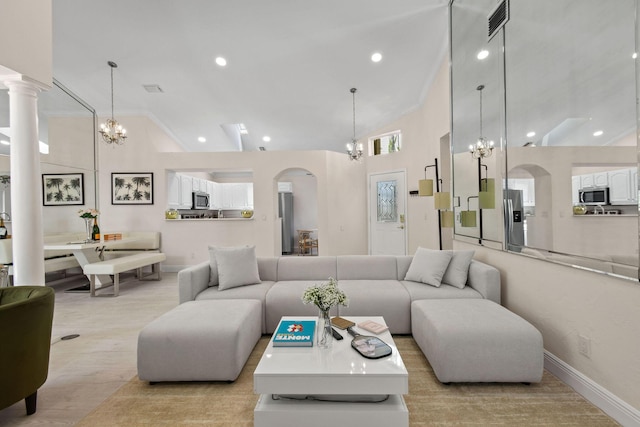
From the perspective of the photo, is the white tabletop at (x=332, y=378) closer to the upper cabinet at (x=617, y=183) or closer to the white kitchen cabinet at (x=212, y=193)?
the upper cabinet at (x=617, y=183)

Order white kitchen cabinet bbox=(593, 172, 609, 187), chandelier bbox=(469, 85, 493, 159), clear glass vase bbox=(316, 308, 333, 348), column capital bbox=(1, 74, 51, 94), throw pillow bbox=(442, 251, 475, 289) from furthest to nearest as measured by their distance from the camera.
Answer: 1. chandelier bbox=(469, 85, 493, 159)
2. throw pillow bbox=(442, 251, 475, 289)
3. column capital bbox=(1, 74, 51, 94)
4. clear glass vase bbox=(316, 308, 333, 348)
5. white kitchen cabinet bbox=(593, 172, 609, 187)

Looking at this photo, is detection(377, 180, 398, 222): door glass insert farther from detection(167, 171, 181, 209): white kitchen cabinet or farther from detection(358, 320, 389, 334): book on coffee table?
detection(167, 171, 181, 209): white kitchen cabinet

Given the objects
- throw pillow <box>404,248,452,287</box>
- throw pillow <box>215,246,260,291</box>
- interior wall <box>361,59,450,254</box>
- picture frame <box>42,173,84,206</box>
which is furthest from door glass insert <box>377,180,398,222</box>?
picture frame <box>42,173,84,206</box>

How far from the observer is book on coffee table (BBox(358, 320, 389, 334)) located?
1.91 meters

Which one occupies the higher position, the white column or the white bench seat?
the white column

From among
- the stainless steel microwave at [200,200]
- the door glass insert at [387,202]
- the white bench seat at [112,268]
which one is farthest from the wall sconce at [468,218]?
the stainless steel microwave at [200,200]

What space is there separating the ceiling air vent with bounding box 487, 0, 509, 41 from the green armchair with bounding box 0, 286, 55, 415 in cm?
423

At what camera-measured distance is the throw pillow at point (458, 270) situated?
276 centimetres

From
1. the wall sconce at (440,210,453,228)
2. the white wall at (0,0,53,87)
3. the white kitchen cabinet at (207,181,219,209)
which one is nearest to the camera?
the white wall at (0,0,53,87)

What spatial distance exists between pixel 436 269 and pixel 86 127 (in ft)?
20.2

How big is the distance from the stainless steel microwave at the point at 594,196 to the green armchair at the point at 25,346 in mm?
3340

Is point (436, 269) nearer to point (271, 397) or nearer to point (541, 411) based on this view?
point (541, 411)

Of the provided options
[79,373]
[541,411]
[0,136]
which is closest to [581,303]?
[541,411]

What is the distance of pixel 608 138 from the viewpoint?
159 cm
